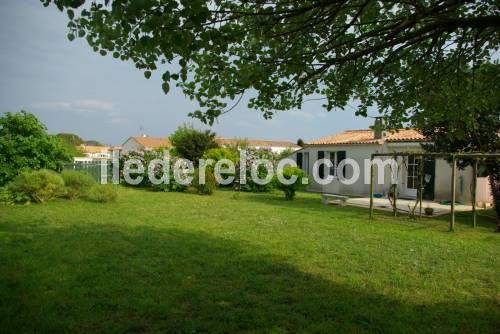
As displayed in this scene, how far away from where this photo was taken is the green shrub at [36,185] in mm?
12648

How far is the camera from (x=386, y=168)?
1939 cm

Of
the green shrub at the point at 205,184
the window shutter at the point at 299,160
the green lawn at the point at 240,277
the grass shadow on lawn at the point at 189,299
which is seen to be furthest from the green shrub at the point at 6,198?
the window shutter at the point at 299,160

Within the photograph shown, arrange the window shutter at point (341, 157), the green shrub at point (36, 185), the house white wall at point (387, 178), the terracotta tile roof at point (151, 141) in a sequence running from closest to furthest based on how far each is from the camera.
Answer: the green shrub at point (36, 185), the house white wall at point (387, 178), the window shutter at point (341, 157), the terracotta tile roof at point (151, 141)

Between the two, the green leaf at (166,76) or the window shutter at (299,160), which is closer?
the green leaf at (166,76)

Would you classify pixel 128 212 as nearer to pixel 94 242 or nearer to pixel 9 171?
pixel 94 242

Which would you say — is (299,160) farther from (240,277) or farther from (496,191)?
(240,277)

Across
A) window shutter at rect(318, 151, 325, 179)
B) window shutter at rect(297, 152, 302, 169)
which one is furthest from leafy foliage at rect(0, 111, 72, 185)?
window shutter at rect(297, 152, 302, 169)

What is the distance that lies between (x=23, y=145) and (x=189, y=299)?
1225cm

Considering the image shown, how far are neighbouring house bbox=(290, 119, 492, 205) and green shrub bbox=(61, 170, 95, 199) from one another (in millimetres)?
11007

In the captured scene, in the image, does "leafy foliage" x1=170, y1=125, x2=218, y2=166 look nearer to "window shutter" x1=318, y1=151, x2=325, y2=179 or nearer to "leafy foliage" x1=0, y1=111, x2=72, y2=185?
"window shutter" x1=318, y1=151, x2=325, y2=179

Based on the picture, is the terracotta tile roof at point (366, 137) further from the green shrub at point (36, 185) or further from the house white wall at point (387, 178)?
the green shrub at point (36, 185)

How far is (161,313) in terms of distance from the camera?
4.30 metres

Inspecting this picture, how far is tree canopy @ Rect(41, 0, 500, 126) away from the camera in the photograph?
9.59ft

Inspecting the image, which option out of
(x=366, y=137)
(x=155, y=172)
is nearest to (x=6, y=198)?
(x=155, y=172)
